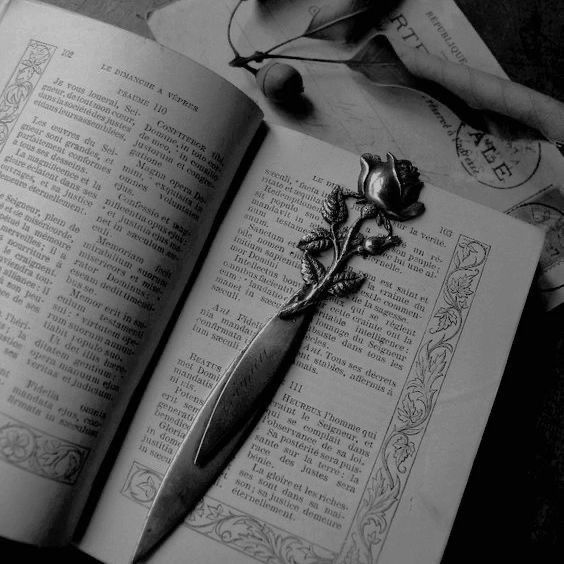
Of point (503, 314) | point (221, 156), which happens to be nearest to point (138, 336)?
point (221, 156)

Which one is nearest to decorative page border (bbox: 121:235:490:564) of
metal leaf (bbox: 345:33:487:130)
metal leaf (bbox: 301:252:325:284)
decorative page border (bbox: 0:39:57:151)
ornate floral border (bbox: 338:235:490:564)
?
ornate floral border (bbox: 338:235:490:564)

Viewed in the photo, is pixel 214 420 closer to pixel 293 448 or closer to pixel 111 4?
pixel 293 448

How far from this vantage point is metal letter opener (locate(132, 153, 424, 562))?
1.69 feet

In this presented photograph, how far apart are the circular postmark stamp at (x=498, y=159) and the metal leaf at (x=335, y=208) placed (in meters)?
0.18

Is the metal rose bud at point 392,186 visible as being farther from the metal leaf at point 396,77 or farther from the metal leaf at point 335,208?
the metal leaf at point 396,77

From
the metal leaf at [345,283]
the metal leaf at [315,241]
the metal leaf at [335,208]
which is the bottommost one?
the metal leaf at [345,283]

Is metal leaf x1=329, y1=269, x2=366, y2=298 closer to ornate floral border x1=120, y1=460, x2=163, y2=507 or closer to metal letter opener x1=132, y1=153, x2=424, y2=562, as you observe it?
metal letter opener x1=132, y1=153, x2=424, y2=562

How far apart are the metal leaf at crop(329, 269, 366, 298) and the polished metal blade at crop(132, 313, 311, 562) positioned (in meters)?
0.04

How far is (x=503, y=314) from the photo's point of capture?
1.86 feet

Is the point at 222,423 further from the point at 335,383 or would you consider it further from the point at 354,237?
the point at 354,237

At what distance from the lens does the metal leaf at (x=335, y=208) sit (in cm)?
58

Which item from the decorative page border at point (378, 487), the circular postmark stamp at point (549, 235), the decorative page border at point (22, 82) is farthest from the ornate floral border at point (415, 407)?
the decorative page border at point (22, 82)

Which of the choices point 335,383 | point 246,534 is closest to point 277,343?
point 335,383

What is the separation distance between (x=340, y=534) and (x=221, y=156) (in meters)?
0.37
